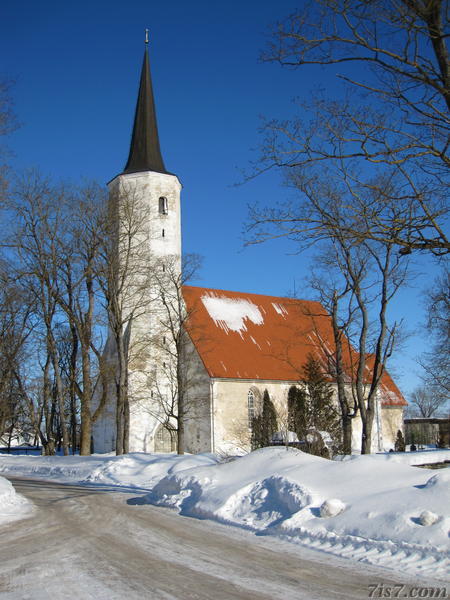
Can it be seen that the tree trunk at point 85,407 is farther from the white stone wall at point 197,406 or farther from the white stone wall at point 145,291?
the white stone wall at point 197,406

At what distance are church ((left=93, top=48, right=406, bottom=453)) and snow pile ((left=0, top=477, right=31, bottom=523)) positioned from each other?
1455 centimetres

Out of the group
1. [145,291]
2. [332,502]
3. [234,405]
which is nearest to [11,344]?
[145,291]

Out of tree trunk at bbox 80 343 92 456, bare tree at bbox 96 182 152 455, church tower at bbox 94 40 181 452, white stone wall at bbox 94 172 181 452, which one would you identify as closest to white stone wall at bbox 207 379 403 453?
white stone wall at bbox 94 172 181 452

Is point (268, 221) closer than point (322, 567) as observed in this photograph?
No

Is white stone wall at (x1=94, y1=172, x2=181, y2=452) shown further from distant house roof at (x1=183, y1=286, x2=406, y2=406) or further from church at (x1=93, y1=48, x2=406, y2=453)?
distant house roof at (x1=183, y1=286, x2=406, y2=406)

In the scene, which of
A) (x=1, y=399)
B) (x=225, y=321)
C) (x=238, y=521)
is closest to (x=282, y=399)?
(x=225, y=321)

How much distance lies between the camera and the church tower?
27.7 m

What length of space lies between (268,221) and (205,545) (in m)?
4.55

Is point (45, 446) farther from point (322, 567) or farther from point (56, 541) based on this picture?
point (322, 567)

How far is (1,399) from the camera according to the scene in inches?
1304

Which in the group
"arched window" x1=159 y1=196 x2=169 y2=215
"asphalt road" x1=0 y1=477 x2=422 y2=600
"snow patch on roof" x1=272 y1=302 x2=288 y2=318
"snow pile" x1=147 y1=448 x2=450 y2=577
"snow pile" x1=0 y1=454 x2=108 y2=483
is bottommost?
"snow pile" x1=0 y1=454 x2=108 y2=483

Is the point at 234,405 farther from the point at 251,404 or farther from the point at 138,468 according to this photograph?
the point at 138,468

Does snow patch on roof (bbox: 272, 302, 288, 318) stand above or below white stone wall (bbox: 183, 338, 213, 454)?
above

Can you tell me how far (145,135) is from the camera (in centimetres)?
3634
